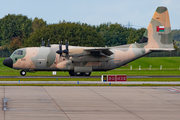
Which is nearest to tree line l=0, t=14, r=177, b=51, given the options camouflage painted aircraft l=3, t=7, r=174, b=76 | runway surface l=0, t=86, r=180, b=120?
camouflage painted aircraft l=3, t=7, r=174, b=76

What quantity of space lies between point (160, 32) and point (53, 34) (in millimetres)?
46632

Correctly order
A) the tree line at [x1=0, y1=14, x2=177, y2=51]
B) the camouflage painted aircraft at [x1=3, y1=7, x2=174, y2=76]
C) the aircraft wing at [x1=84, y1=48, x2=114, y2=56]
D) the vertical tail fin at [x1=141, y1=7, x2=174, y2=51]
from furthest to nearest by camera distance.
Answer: the tree line at [x1=0, y1=14, x2=177, y2=51], the vertical tail fin at [x1=141, y1=7, x2=174, y2=51], the camouflage painted aircraft at [x1=3, y1=7, x2=174, y2=76], the aircraft wing at [x1=84, y1=48, x2=114, y2=56]

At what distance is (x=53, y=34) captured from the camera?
81250mm

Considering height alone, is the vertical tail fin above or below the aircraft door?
above

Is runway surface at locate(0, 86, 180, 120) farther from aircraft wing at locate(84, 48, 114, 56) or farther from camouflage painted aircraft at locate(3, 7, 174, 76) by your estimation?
camouflage painted aircraft at locate(3, 7, 174, 76)

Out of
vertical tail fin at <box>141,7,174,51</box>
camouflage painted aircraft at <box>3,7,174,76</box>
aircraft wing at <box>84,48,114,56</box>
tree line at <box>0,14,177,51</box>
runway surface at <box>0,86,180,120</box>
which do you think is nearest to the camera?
runway surface at <box>0,86,180,120</box>

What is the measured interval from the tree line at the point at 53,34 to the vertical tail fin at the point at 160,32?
41.7m

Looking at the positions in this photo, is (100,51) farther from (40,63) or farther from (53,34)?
(53,34)

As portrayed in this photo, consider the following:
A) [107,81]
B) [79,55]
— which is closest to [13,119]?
[107,81]

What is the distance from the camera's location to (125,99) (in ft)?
59.7

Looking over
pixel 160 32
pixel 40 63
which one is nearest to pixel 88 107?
pixel 40 63

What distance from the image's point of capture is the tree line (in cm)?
8100

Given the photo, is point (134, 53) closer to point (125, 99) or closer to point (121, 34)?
point (125, 99)

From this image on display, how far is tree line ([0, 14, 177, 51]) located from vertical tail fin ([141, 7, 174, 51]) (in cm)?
4169
